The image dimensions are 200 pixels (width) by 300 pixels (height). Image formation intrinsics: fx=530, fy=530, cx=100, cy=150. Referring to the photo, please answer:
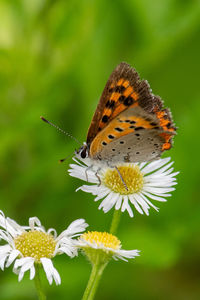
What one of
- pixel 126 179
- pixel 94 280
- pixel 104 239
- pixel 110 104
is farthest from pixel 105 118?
pixel 94 280

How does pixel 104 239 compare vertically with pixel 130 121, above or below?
below

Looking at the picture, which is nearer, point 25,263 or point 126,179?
point 25,263

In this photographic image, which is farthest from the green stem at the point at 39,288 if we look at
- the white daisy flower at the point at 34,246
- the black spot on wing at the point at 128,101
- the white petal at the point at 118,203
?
the black spot on wing at the point at 128,101

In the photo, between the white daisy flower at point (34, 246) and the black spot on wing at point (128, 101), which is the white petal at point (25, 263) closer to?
the white daisy flower at point (34, 246)

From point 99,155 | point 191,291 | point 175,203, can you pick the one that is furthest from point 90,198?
point 99,155

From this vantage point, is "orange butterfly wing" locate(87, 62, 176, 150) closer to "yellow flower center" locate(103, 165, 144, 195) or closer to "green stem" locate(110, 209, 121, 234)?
"yellow flower center" locate(103, 165, 144, 195)

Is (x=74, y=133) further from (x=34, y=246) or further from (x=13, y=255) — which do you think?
(x=13, y=255)

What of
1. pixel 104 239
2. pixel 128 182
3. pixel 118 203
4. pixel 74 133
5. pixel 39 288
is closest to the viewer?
pixel 39 288
